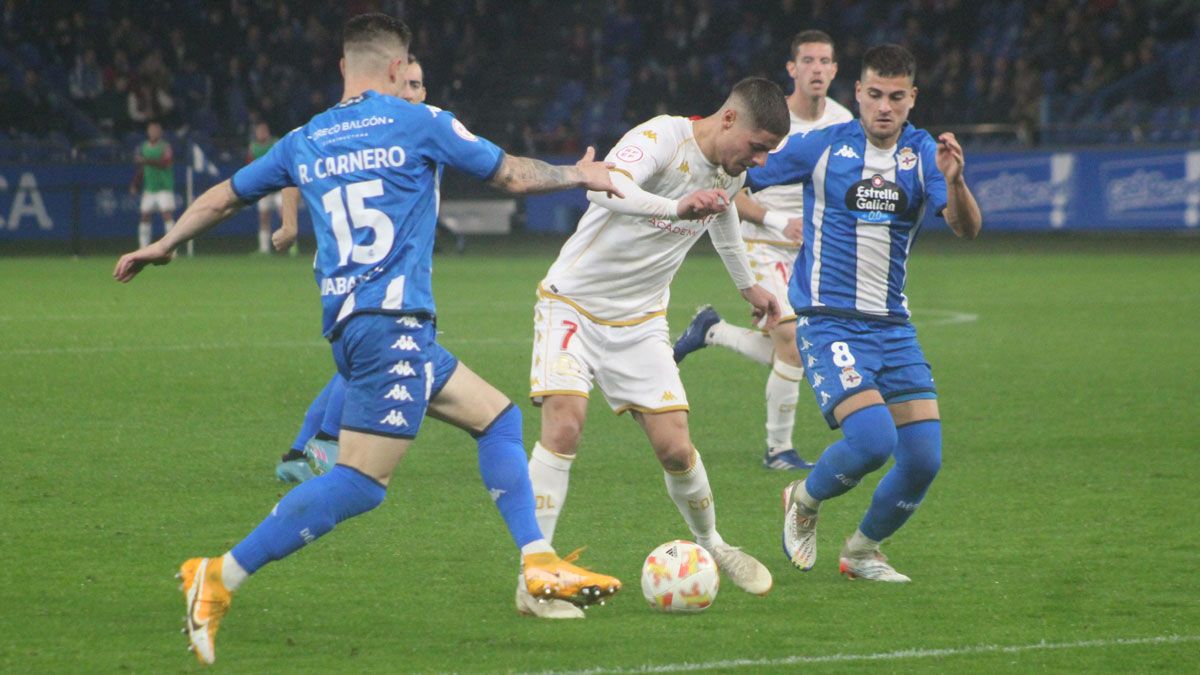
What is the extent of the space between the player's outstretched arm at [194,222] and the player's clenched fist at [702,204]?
141cm

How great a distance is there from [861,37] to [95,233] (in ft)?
47.8

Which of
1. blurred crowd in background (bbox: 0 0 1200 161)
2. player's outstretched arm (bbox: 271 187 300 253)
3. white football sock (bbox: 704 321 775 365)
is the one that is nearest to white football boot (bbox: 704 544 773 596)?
player's outstretched arm (bbox: 271 187 300 253)

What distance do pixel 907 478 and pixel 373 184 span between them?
2.28 metres

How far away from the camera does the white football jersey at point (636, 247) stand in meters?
6.07

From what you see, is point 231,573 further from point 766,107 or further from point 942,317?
point 942,317

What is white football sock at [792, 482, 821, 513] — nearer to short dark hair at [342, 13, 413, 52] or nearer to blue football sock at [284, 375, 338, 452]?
short dark hair at [342, 13, 413, 52]

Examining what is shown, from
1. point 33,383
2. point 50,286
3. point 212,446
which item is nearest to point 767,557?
point 212,446

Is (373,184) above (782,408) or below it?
above

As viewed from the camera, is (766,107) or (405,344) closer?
(405,344)

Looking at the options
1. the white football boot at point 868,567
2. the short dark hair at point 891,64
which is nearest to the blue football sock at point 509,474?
the white football boot at point 868,567

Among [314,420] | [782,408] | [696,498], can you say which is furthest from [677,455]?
[782,408]

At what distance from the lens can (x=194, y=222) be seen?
5.11 meters

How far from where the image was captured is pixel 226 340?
14.2m

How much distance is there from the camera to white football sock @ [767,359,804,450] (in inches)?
343
